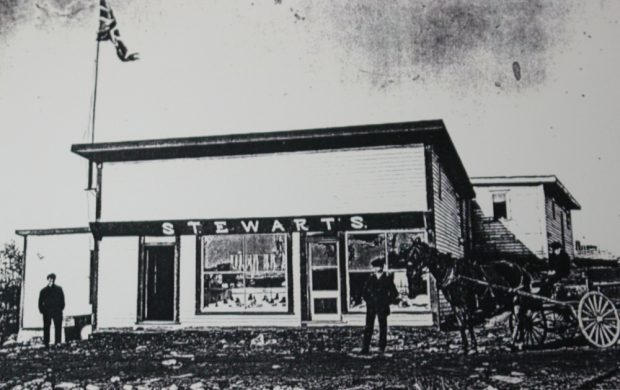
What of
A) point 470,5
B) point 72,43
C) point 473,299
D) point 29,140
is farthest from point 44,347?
point 470,5

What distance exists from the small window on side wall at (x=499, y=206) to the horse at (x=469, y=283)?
34.5 inches

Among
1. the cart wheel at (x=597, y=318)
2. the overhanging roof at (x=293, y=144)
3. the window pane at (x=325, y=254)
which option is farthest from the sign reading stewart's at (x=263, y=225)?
the cart wheel at (x=597, y=318)

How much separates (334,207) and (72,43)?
383 cm

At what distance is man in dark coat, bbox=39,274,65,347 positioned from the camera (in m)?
8.17

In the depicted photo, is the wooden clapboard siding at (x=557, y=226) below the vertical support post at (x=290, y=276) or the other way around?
the other way around

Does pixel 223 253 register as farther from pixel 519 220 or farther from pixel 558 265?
pixel 558 265

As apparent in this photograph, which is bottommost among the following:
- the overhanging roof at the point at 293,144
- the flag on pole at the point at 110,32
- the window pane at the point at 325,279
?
the window pane at the point at 325,279

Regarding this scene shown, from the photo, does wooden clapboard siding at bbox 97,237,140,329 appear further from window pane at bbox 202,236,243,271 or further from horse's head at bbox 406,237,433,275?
horse's head at bbox 406,237,433,275

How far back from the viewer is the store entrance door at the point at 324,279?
792 centimetres

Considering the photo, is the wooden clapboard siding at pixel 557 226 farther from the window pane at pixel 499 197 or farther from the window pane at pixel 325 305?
the window pane at pixel 325 305

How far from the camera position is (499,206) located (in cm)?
834

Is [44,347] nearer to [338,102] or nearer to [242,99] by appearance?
[242,99]

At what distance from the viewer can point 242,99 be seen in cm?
764

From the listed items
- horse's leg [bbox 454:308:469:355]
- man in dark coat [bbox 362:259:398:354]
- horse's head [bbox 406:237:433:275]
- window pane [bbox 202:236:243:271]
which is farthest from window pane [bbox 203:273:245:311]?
horse's leg [bbox 454:308:469:355]
